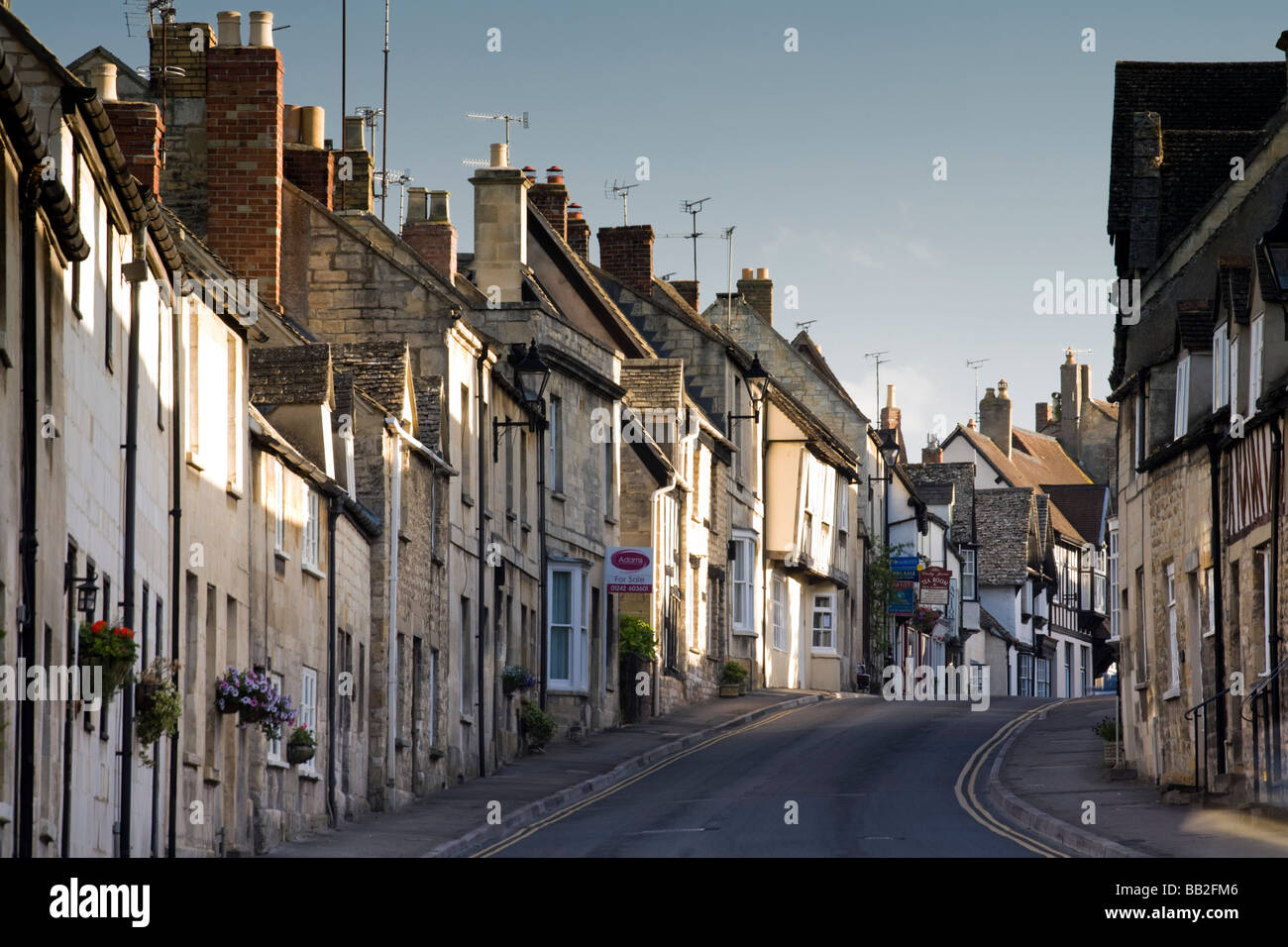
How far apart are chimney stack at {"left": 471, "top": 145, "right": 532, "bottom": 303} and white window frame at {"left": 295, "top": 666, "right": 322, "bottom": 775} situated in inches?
714

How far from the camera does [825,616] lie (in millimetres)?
61594

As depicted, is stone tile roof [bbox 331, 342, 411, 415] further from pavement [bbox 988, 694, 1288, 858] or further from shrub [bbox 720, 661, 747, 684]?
shrub [bbox 720, 661, 747, 684]

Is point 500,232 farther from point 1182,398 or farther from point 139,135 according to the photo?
point 139,135

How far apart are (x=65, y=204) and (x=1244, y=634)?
16.1m

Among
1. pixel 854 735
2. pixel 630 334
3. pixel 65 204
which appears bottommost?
pixel 854 735

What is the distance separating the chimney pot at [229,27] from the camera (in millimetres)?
31422

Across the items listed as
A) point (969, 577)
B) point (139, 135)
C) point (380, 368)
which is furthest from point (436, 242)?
point (969, 577)

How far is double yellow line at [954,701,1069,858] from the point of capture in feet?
72.1

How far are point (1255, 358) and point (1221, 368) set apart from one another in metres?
2.27

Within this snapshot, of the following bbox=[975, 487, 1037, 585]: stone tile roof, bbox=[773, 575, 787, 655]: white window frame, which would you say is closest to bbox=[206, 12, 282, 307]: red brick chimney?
bbox=[773, 575, 787, 655]: white window frame
